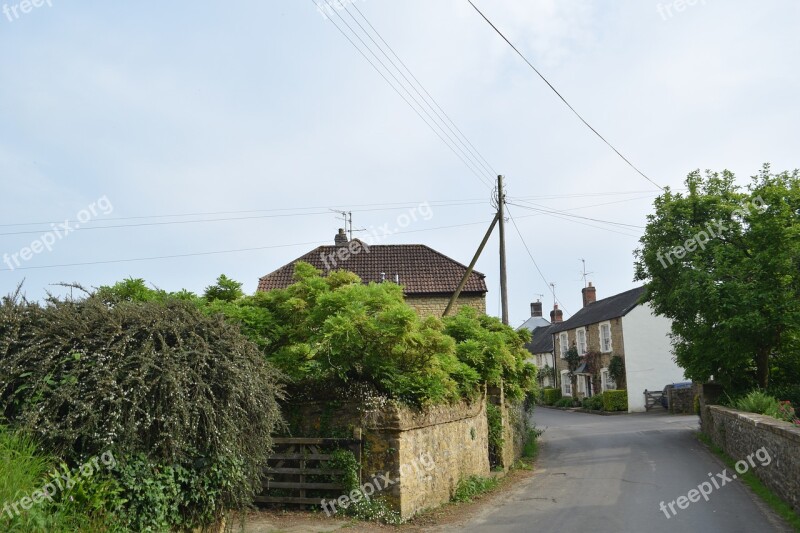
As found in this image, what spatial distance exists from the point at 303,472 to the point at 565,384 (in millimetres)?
40905

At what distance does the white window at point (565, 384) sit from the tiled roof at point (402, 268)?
812 inches

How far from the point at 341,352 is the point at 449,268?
2114cm

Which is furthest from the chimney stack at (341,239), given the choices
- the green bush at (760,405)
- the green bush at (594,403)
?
the green bush at (760,405)

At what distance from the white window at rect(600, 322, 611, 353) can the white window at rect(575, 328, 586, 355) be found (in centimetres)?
301

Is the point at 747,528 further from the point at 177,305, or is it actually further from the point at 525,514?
the point at 177,305

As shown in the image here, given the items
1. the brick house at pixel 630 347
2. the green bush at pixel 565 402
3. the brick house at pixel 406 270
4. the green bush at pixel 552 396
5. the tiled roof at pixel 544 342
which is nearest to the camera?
the brick house at pixel 406 270

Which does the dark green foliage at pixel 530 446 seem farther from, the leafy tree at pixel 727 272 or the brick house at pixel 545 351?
the brick house at pixel 545 351

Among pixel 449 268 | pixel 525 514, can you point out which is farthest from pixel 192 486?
pixel 449 268

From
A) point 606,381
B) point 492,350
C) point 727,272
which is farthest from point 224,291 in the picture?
point 606,381

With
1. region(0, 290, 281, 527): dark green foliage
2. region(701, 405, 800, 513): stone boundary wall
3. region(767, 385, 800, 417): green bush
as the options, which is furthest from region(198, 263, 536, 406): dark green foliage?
region(767, 385, 800, 417): green bush

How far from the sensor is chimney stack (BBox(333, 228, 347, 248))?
3200cm

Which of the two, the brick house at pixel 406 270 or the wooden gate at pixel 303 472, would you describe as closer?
the wooden gate at pixel 303 472

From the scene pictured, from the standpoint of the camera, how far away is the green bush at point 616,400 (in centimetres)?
3688

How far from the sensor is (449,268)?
101 ft
